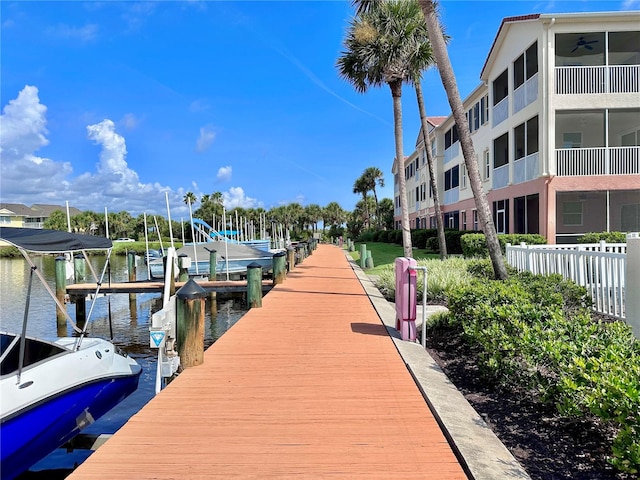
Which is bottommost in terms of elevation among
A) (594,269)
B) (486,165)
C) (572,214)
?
(594,269)

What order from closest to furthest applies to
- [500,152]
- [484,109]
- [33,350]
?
[33,350] → [500,152] → [484,109]

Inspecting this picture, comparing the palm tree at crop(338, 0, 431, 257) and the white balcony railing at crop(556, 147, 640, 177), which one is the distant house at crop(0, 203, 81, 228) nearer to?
the palm tree at crop(338, 0, 431, 257)

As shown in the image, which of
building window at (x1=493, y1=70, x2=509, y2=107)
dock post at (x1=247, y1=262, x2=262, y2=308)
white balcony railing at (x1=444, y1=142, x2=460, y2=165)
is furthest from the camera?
white balcony railing at (x1=444, y1=142, x2=460, y2=165)

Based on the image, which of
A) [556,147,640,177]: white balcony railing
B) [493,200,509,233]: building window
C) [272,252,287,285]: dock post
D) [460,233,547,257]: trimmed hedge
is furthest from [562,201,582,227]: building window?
[272,252,287,285]: dock post

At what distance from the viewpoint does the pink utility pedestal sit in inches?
267

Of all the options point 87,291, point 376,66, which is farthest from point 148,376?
point 376,66

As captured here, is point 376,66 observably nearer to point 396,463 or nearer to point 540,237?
point 540,237

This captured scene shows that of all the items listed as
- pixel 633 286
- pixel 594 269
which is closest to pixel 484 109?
pixel 594 269

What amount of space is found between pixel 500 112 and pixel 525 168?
173 inches

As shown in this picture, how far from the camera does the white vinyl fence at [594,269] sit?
769 centimetres

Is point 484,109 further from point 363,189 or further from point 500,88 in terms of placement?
point 363,189

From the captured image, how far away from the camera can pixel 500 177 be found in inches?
852

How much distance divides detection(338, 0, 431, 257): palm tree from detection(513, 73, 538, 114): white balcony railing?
4.33 meters

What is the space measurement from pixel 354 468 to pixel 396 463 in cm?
36
